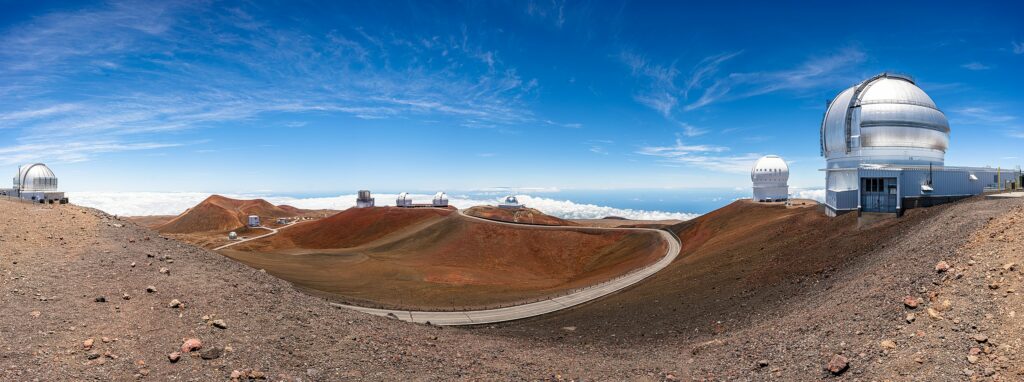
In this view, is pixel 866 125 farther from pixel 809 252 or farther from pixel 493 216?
pixel 493 216

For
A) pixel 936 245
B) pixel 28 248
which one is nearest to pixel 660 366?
pixel 936 245

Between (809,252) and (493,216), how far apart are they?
6635 cm

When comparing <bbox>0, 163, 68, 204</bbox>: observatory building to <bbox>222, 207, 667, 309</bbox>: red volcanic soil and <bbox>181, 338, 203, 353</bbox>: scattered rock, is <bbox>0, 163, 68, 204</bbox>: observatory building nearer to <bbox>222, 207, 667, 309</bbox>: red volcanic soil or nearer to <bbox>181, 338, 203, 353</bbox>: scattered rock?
<bbox>222, 207, 667, 309</bbox>: red volcanic soil

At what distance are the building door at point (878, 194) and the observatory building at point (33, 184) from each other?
9864 centimetres

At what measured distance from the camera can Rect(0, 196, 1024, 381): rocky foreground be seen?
10320 mm

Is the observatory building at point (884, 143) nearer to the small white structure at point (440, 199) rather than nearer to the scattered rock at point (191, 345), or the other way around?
the scattered rock at point (191, 345)

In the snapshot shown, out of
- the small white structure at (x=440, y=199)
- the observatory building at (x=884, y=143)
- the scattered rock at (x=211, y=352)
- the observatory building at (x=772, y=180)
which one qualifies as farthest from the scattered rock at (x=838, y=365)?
the small white structure at (x=440, y=199)

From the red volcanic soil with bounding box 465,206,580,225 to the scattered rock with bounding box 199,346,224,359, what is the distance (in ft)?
248

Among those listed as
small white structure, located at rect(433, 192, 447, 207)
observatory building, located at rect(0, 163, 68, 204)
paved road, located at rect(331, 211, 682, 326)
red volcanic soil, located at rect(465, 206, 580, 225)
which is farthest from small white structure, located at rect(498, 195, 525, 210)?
observatory building, located at rect(0, 163, 68, 204)

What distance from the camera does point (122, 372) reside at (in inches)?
381

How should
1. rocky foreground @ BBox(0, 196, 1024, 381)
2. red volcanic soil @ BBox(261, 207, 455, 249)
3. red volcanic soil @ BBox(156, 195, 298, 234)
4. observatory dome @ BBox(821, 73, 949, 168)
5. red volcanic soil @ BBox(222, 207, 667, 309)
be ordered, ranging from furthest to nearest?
1. red volcanic soil @ BBox(156, 195, 298, 234)
2. red volcanic soil @ BBox(261, 207, 455, 249)
3. red volcanic soil @ BBox(222, 207, 667, 309)
4. observatory dome @ BBox(821, 73, 949, 168)
5. rocky foreground @ BBox(0, 196, 1024, 381)

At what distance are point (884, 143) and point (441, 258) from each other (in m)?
48.2


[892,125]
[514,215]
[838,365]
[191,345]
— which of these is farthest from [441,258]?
[838,365]

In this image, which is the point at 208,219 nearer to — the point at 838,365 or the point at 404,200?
the point at 404,200
